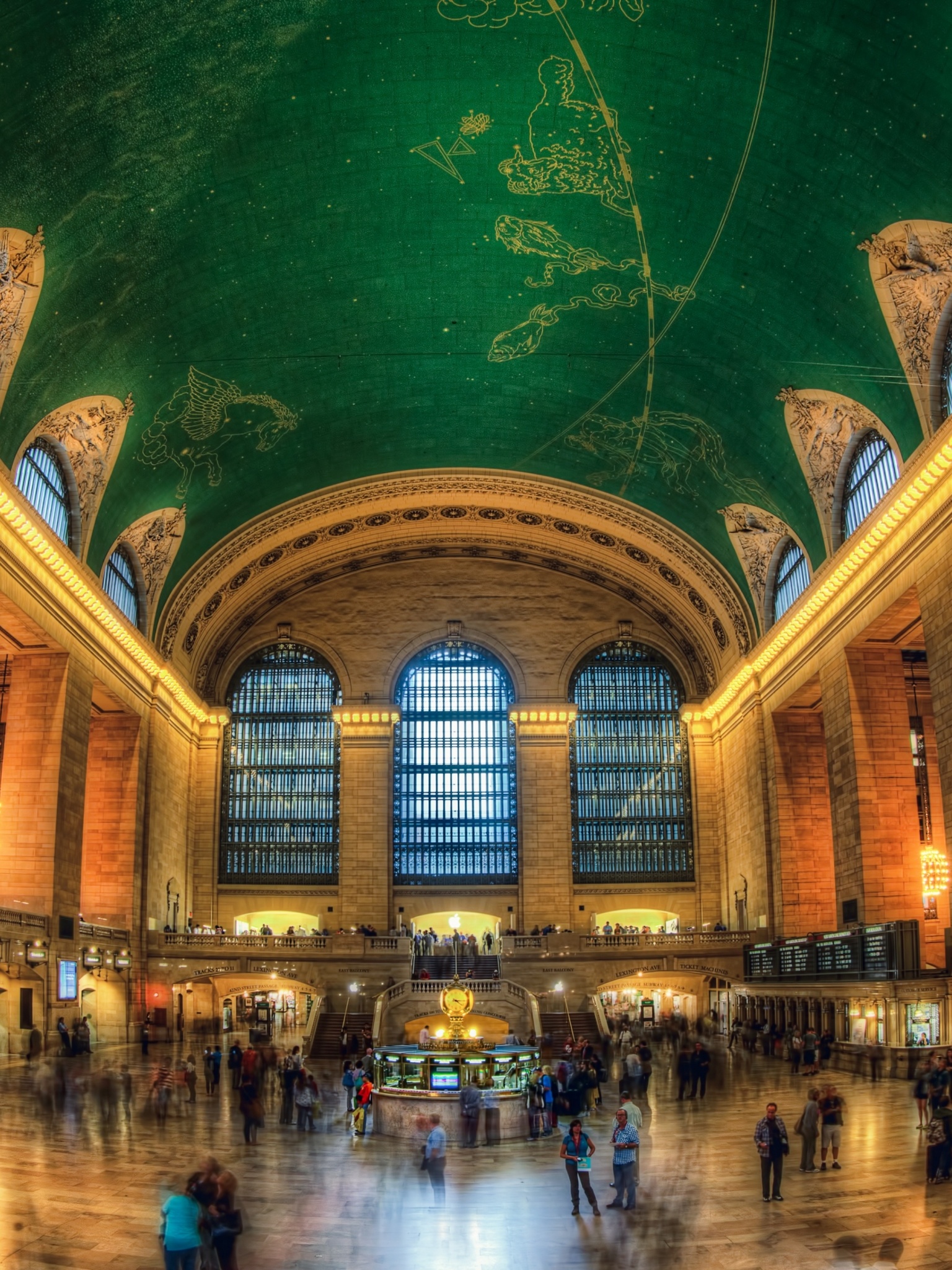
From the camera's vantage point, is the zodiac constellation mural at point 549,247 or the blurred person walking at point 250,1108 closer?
the blurred person walking at point 250,1108

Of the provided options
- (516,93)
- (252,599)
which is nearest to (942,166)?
(516,93)

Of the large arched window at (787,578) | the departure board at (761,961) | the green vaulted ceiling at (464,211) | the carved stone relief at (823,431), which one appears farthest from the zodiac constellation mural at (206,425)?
the departure board at (761,961)

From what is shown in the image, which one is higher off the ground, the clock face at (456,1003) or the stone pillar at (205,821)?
the stone pillar at (205,821)

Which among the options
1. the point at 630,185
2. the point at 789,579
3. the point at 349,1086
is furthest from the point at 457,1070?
the point at 789,579

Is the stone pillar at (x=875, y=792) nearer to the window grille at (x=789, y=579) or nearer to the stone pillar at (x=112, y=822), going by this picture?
the window grille at (x=789, y=579)

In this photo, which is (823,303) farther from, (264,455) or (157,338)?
(264,455)

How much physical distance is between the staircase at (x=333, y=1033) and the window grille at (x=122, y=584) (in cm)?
1139

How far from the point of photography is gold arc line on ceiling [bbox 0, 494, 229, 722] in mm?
23900

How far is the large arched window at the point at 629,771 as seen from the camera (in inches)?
1577

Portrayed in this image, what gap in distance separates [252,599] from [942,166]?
26461 mm

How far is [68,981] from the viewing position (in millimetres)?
26281

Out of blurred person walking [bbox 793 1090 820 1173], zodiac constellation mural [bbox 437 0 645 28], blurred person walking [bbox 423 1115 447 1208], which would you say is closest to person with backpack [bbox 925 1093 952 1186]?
blurred person walking [bbox 793 1090 820 1173]

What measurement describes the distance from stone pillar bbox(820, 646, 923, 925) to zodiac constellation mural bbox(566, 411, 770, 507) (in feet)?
17.9

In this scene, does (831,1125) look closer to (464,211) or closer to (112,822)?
(464,211)
